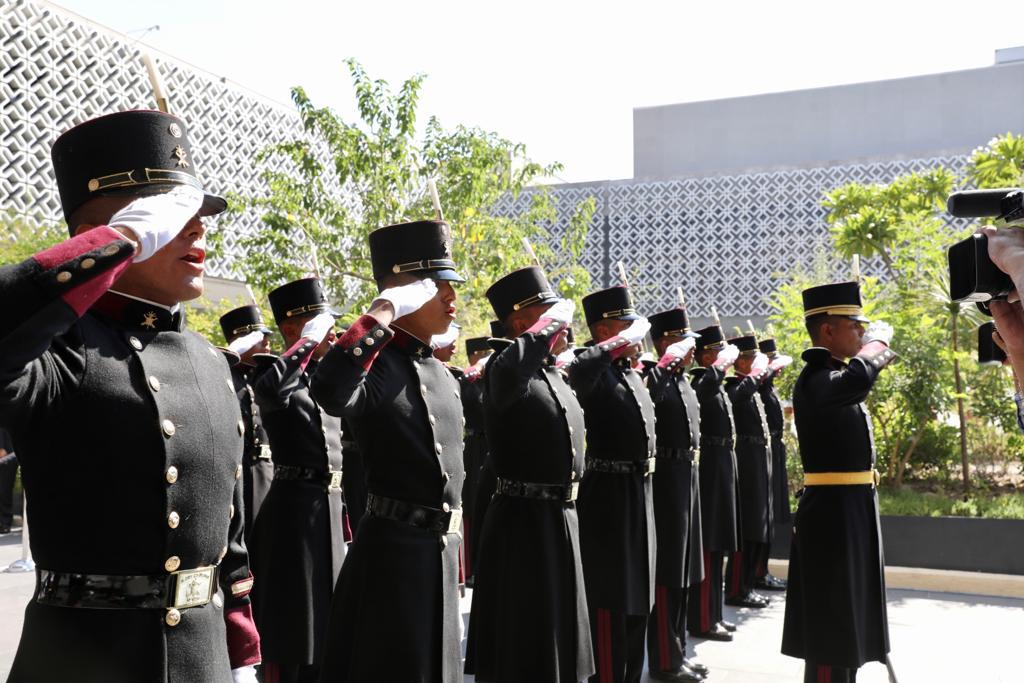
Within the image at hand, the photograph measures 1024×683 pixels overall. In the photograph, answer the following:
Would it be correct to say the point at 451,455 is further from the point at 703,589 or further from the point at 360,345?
the point at 703,589

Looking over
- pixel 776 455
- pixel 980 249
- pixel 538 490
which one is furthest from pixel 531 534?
pixel 776 455

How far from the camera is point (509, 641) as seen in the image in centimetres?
379

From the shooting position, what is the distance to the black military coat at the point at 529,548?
3766 mm

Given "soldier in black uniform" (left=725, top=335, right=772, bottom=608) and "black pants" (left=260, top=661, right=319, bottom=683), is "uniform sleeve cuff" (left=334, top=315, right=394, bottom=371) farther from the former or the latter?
"soldier in black uniform" (left=725, top=335, right=772, bottom=608)

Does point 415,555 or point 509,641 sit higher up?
point 415,555

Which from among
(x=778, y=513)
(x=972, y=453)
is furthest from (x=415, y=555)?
(x=972, y=453)

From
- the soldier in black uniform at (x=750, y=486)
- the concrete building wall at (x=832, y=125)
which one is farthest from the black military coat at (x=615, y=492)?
the concrete building wall at (x=832, y=125)

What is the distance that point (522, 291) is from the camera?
446 centimetres

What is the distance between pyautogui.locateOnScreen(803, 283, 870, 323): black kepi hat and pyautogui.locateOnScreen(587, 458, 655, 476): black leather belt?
50.7 inches

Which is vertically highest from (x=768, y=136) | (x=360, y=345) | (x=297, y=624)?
(x=768, y=136)

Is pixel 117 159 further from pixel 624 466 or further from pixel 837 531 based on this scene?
pixel 837 531

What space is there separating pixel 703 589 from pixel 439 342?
2525 millimetres

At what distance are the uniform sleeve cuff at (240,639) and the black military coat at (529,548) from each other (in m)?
1.60

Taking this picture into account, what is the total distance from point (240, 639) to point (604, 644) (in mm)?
2672
